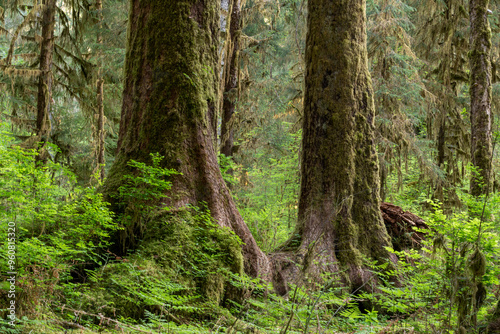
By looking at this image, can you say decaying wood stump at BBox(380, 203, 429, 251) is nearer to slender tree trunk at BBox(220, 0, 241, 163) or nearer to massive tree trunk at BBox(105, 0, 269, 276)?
massive tree trunk at BBox(105, 0, 269, 276)

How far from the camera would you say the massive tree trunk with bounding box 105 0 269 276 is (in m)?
4.35

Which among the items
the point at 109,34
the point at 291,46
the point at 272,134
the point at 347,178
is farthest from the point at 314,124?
the point at 291,46

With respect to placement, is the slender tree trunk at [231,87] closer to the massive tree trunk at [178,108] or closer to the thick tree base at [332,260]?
the massive tree trunk at [178,108]

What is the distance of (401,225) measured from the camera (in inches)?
244

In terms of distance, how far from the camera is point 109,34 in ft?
39.0

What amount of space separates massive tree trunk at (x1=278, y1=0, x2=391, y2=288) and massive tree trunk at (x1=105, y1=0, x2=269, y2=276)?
1.37 m

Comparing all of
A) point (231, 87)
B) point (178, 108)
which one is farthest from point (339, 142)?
point (231, 87)

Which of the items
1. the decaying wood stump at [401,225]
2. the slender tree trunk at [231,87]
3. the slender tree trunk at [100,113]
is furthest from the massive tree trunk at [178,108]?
the slender tree trunk at [100,113]

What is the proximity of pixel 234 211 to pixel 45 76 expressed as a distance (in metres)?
7.90

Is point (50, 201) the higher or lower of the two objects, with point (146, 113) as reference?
lower

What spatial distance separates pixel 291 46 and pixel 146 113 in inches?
492

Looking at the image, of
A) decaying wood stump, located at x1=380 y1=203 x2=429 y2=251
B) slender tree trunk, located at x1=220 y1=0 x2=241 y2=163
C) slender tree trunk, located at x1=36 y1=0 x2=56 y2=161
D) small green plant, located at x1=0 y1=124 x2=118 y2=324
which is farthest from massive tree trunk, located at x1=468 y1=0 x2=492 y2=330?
slender tree trunk, located at x1=36 y1=0 x2=56 y2=161

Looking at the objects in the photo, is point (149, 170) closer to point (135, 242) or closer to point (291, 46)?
point (135, 242)

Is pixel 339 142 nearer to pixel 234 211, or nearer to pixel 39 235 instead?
pixel 234 211
